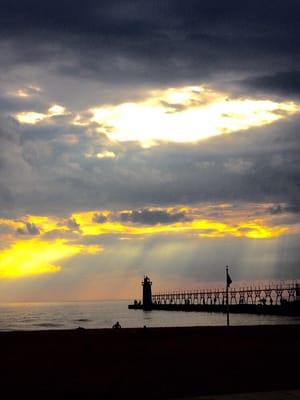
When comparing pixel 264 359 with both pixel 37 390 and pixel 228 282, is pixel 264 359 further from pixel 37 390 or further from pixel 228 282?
pixel 228 282

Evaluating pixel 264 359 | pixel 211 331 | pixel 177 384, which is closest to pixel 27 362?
pixel 177 384

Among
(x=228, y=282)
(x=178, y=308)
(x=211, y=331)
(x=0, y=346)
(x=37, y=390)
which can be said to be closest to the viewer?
(x=37, y=390)

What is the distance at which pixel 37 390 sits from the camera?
14016 mm

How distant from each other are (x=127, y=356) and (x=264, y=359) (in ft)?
16.1

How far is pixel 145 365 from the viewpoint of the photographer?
1808 cm

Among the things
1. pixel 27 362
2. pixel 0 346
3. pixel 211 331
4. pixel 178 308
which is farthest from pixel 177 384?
pixel 178 308

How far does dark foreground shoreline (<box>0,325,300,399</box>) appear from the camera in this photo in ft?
46.2

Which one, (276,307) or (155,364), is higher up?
(155,364)

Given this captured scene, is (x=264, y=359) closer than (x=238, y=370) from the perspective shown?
No

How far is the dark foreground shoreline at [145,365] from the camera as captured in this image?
1407 cm

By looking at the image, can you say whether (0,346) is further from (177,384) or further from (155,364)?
(177,384)

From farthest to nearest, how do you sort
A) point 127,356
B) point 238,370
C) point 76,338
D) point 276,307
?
1. point 276,307
2. point 76,338
3. point 127,356
4. point 238,370

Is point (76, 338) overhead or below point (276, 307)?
overhead

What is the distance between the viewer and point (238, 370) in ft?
55.4
